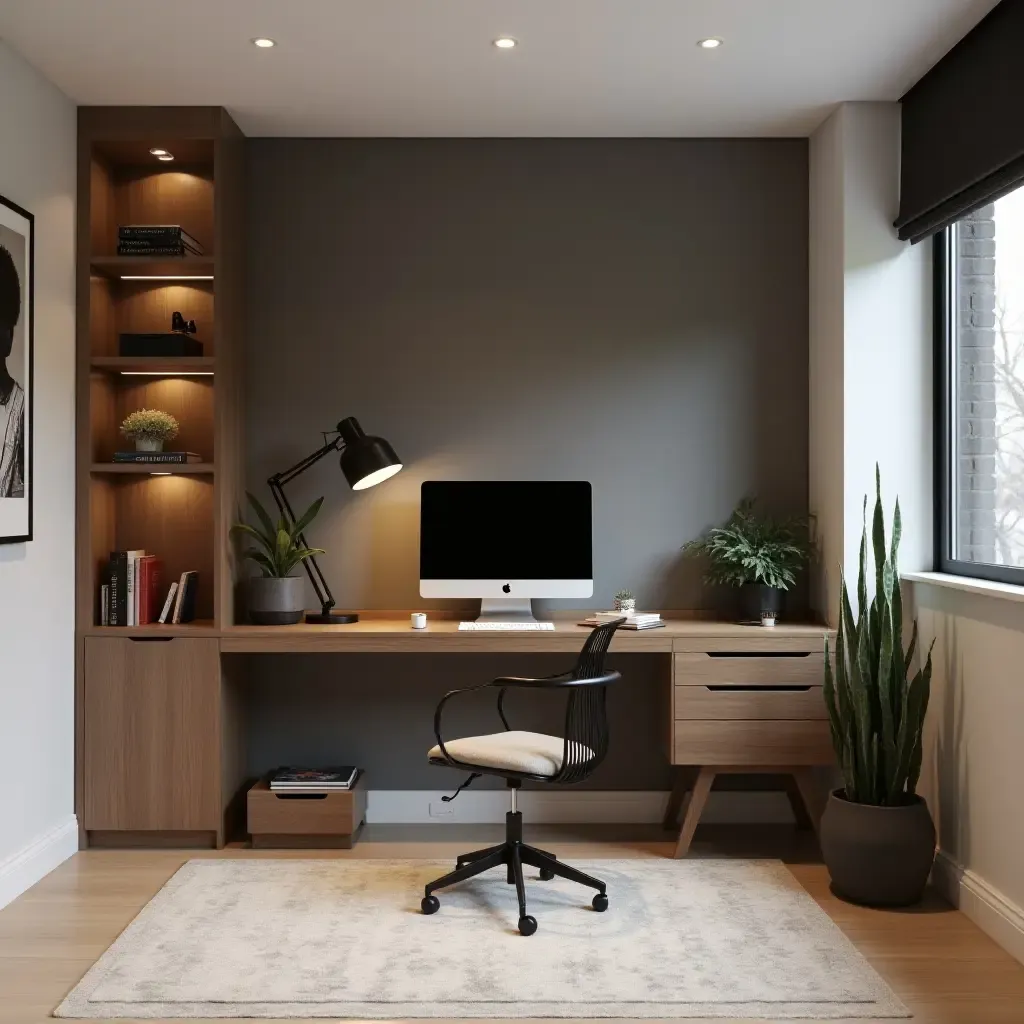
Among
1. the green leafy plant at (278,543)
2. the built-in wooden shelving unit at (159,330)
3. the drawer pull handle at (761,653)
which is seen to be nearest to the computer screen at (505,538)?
the green leafy plant at (278,543)

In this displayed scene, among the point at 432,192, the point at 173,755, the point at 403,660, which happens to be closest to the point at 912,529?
the point at 403,660

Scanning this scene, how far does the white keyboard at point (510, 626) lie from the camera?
3.97 m

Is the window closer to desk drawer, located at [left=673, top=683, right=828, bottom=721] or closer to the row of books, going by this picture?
desk drawer, located at [left=673, top=683, right=828, bottom=721]

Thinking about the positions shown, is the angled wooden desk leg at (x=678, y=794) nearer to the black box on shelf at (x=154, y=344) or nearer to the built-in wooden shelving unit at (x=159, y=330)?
the built-in wooden shelving unit at (x=159, y=330)

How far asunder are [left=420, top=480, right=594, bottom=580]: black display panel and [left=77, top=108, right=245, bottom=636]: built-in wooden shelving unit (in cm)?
78

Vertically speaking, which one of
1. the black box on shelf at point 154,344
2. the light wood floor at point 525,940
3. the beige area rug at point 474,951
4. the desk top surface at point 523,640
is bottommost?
the light wood floor at point 525,940

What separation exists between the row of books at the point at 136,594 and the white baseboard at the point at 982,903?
2.78 m

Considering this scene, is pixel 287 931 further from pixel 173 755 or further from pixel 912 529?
pixel 912 529

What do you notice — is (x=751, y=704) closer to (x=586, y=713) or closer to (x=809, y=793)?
(x=809, y=793)

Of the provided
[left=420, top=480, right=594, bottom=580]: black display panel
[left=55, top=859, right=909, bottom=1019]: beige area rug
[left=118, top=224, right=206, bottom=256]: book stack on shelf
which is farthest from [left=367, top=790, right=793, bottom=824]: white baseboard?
[left=118, top=224, right=206, bottom=256]: book stack on shelf

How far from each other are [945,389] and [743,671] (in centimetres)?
124

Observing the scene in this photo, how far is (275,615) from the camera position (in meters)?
4.14

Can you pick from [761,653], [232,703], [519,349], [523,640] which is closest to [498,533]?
[523,640]

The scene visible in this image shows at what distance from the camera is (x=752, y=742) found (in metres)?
3.90
